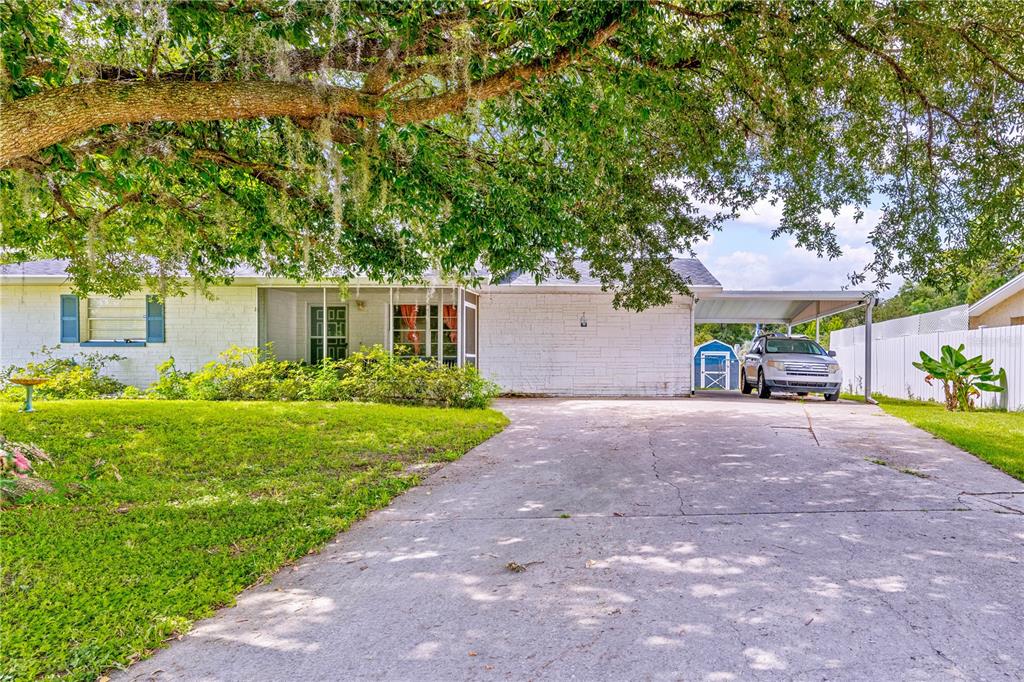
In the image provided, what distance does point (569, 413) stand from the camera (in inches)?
431

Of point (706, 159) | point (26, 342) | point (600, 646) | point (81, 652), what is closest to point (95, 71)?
point (81, 652)

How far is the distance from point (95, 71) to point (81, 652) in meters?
4.25

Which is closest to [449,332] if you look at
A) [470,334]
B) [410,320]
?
[470,334]

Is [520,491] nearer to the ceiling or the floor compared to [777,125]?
nearer to the floor

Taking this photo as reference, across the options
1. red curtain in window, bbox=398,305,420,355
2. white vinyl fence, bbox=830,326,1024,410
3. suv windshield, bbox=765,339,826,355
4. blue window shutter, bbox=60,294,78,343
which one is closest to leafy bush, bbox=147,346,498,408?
red curtain in window, bbox=398,305,420,355

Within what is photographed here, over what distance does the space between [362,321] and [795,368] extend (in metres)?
11.0

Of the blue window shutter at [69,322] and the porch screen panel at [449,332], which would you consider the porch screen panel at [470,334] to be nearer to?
the porch screen panel at [449,332]

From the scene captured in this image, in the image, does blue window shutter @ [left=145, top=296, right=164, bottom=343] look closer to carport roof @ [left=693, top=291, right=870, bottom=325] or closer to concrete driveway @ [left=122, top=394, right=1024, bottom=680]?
concrete driveway @ [left=122, top=394, right=1024, bottom=680]

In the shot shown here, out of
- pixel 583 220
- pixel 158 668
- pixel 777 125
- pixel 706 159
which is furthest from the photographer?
pixel 583 220

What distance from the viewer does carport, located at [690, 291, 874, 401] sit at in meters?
14.3

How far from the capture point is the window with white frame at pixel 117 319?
13.5 m

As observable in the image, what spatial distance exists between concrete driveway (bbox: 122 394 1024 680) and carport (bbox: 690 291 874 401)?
8877 millimetres

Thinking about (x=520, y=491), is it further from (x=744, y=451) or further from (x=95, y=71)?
(x=95, y=71)

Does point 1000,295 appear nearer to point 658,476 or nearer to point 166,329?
point 658,476
